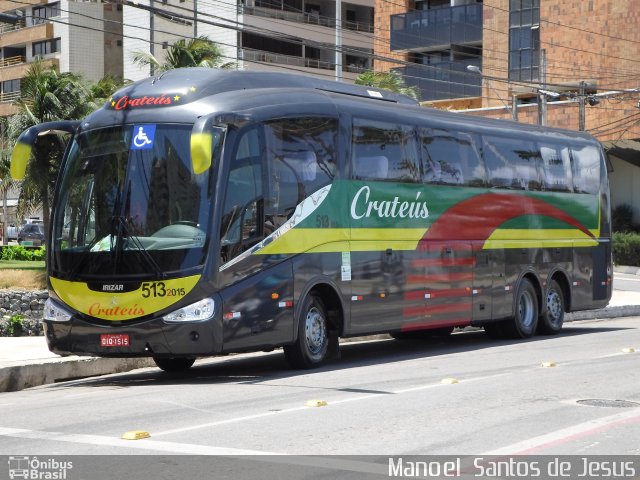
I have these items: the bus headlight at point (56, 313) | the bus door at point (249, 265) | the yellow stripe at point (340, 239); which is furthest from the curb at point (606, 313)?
the bus headlight at point (56, 313)

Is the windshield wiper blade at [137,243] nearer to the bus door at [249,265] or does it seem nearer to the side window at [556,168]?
the bus door at [249,265]

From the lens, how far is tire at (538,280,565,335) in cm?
2341

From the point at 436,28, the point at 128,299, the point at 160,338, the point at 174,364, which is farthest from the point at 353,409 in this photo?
the point at 436,28

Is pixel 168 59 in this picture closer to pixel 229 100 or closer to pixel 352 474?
pixel 229 100

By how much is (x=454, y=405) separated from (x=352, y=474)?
395 centimetres

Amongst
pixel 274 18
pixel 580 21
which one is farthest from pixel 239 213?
pixel 274 18

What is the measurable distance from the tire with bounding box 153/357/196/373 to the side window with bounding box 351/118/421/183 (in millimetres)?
3691

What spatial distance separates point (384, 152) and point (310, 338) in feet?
11.1

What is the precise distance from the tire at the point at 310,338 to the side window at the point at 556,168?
7842 millimetres

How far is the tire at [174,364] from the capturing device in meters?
17.2

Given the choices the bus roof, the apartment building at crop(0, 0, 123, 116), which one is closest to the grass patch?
the bus roof

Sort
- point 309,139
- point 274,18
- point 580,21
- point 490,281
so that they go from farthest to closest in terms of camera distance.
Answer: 1. point 274,18
2. point 580,21
3. point 490,281
4. point 309,139

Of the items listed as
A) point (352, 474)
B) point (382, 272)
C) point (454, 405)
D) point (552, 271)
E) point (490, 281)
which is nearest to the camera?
point (352, 474)

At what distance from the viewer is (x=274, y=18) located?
221 feet
